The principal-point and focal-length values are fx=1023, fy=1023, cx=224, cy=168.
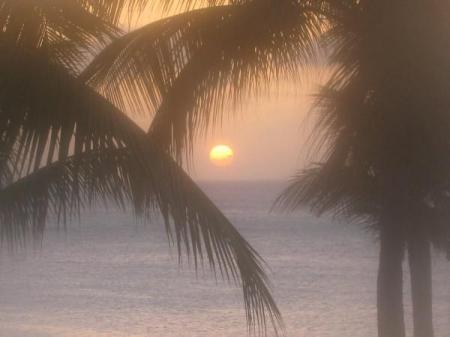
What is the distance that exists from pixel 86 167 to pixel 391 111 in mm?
2383

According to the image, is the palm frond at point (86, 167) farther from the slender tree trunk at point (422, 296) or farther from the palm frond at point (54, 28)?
the slender tree trunk at point (422, 296)

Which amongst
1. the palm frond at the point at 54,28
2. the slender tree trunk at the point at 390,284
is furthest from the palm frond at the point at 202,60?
the slender tree trunk at the point at 390,284

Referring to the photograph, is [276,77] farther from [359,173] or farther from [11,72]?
[11,72]

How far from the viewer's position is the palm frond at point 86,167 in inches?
224

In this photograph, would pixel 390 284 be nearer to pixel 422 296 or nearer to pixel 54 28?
pixel 54 28

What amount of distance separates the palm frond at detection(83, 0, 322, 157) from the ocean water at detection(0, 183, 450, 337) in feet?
22.4

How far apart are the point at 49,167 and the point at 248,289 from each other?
4.38 feet

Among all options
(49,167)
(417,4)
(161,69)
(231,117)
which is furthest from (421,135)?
(49,167)

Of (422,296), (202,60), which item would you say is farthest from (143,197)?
(422,296)

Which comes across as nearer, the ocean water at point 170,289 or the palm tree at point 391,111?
the palm tree at point 391,111

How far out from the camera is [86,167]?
5.80 meters

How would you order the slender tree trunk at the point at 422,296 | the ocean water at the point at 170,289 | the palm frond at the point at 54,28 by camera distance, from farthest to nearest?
the ocean water at the point at 170,289 < the slender tree trunk at the point at 422,296 < the palm frond at the point at 54,28

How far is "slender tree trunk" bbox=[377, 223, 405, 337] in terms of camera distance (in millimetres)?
8086

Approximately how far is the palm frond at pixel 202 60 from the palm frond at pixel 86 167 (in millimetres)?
1261
